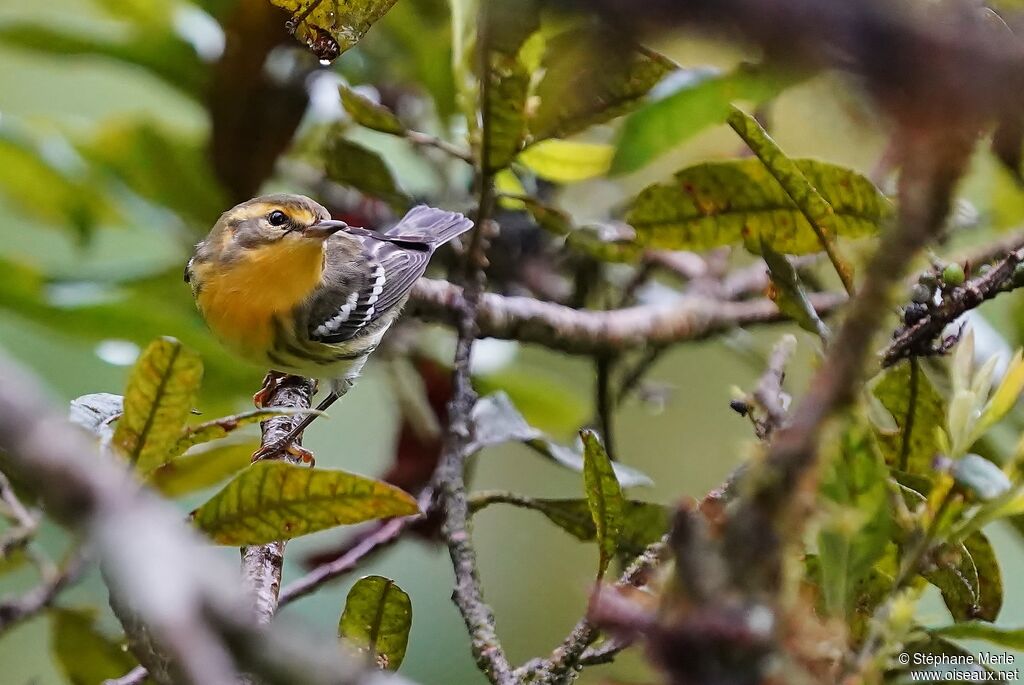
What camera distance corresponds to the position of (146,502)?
330mm

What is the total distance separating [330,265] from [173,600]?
222 centimetres

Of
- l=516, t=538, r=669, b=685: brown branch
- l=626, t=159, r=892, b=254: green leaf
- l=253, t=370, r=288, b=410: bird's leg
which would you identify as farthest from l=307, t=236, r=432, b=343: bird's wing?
l=516, t=538, r=669, b=685: brown branch

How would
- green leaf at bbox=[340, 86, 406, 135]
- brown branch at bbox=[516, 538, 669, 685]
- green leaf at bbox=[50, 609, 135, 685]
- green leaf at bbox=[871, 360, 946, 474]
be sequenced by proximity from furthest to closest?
green leaf at bbox=[340, 86, 406, 135] < green leaf at bbox=[50, 609, 135, 685] < green leaf at bbox=[871, 360, 946, 474] < brown branch at bbox=[516, 538, 669, 685]

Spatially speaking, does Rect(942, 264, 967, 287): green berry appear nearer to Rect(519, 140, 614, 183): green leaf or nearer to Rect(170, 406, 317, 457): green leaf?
Rect(170, 406, 317, 457): green leaf

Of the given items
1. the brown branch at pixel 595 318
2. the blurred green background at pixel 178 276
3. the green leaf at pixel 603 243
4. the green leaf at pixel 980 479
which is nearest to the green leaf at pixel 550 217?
the green leaf at pixel 603 243

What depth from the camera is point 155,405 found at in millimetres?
936

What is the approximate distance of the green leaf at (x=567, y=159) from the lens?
173 cm

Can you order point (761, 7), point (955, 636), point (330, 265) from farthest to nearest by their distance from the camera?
point (330, 265) < point (955, 636) < point (761, 7)

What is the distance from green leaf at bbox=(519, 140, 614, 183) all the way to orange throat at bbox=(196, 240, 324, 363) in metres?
0.64

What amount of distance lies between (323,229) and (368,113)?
0.56 m

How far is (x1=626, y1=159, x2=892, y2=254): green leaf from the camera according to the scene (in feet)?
4.56

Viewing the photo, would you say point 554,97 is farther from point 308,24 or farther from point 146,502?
point 146,502

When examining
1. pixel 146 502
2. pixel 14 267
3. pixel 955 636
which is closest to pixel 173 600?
pixel 146 502

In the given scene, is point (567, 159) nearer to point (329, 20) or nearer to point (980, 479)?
point (329, 20)
